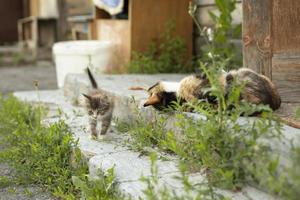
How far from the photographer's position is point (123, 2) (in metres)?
5.36

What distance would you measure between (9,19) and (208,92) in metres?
10.4

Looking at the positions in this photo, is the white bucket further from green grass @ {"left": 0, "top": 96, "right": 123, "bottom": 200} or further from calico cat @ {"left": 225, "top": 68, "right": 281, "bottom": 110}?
calico cat @ {"left": 225, "top": 68, "right": 281, "bottom": 110}

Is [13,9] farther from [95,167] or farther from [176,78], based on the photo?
[95,167]

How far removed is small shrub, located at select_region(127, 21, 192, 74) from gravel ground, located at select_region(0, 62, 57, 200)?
6.84 ft

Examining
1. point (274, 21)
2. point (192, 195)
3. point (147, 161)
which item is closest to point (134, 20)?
point (274, 21)

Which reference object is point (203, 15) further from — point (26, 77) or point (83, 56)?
point (26, 77)

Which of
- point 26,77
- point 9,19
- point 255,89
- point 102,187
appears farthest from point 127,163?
point 9,19

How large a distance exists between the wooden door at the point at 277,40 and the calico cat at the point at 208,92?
0.42 meters

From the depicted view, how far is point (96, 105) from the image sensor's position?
3.13 m

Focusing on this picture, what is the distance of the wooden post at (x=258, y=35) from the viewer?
315 cm

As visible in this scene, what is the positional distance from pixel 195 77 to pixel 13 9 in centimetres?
1025

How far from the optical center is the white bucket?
5301 mm

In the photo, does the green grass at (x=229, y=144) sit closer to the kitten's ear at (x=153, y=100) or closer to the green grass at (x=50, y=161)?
the kitten's ear at (x=153, y=100)

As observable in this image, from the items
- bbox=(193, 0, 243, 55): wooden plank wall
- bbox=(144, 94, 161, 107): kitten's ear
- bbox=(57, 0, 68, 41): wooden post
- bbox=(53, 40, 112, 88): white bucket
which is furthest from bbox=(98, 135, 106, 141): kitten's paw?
bbox=(57, 0, 68, 41): wooden post
